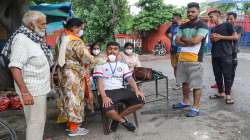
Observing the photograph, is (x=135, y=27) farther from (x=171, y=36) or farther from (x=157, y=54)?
(x=171, y=36)

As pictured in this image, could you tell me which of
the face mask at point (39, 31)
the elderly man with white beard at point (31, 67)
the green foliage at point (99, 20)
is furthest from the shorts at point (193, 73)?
the green foliage at point (99, 20)

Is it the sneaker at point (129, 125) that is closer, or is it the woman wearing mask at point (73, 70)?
the woman wearing mask at point (73, 70)

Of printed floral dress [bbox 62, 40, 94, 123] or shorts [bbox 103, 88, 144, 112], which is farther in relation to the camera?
shorts [bbox 103, 88, 144, 112]

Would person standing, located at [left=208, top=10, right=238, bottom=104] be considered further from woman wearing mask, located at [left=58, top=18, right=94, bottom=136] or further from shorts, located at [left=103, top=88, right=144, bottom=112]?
woman wearing mask, located at [left=58, top=18, right=94, bottom=136]

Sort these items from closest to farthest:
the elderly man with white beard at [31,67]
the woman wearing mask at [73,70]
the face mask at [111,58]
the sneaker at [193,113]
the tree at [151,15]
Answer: the elderly man with white beard at [31,67], the woman wearing mask at [73,70], the face mask at [111,58], the sneaker at [193,113], the tree at [151,15]

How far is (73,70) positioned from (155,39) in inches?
506

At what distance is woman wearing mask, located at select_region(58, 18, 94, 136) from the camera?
195 inches

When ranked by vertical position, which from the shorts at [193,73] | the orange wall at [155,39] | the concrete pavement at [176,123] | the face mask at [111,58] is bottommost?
the concrete pavement at [176,123]

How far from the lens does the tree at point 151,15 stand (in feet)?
55.5

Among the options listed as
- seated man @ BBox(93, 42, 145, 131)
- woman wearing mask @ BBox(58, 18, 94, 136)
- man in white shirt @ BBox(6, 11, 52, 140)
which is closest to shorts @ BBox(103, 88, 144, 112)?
seated man @ BBox(93, 42, 145, 131)

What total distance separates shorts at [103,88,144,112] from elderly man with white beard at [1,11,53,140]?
4.15 feet

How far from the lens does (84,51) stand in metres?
4.96

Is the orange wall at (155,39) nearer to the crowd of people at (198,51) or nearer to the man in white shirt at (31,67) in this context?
the crowd of people at (198,51)

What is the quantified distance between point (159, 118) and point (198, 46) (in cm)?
135
